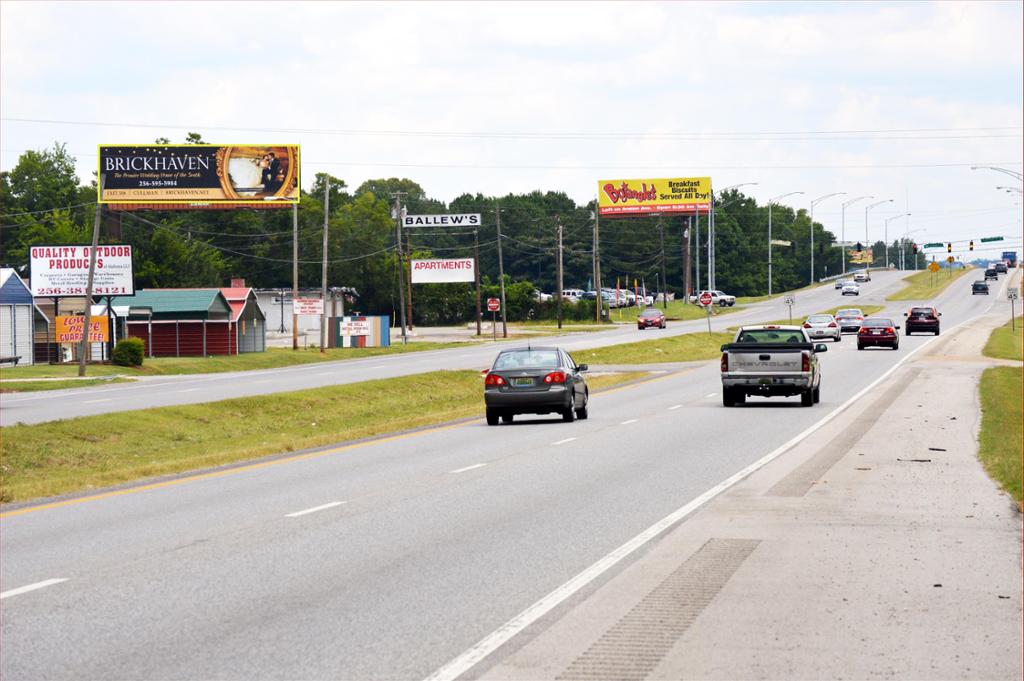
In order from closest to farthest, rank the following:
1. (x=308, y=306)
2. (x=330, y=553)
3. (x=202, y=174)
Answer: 1. (x=330, y=553)
2. (x=308, y=306)
3. (x=202, y=174)

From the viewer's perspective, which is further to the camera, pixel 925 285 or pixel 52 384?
pixel 925 285

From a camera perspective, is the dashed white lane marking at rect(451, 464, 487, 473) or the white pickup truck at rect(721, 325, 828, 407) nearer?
the dashed white lane marking at rect(451, 464, 487, 473)

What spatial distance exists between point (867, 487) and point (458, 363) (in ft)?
143

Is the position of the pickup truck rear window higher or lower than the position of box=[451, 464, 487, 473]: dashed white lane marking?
higher

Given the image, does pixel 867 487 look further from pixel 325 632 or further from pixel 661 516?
pixel 325 632

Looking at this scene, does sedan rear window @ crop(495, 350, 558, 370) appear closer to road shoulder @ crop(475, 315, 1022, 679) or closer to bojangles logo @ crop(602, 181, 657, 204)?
road shoulder @ crop(475, 315, 1022, 679)

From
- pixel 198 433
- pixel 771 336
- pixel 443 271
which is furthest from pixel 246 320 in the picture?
pixel 771 336

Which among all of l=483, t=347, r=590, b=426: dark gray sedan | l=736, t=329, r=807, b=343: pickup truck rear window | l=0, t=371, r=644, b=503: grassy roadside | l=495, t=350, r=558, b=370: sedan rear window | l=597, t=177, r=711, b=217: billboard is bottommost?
l=0, t=371, r=644, b=503: grassy roadside

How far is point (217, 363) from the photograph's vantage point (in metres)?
64.8

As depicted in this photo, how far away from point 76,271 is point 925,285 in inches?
4341

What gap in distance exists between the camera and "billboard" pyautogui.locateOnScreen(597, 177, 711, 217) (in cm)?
15238

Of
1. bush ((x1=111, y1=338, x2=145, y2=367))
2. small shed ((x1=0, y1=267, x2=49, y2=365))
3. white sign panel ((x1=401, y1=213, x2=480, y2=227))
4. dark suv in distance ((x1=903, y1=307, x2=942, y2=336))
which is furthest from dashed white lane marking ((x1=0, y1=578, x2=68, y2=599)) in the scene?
white sign panel ((x1=401, y1=213, x2=480, y2=227))

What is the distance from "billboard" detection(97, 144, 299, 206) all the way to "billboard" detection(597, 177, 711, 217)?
218 feet

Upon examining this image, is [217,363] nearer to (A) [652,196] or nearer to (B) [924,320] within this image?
(B) [924,320]
